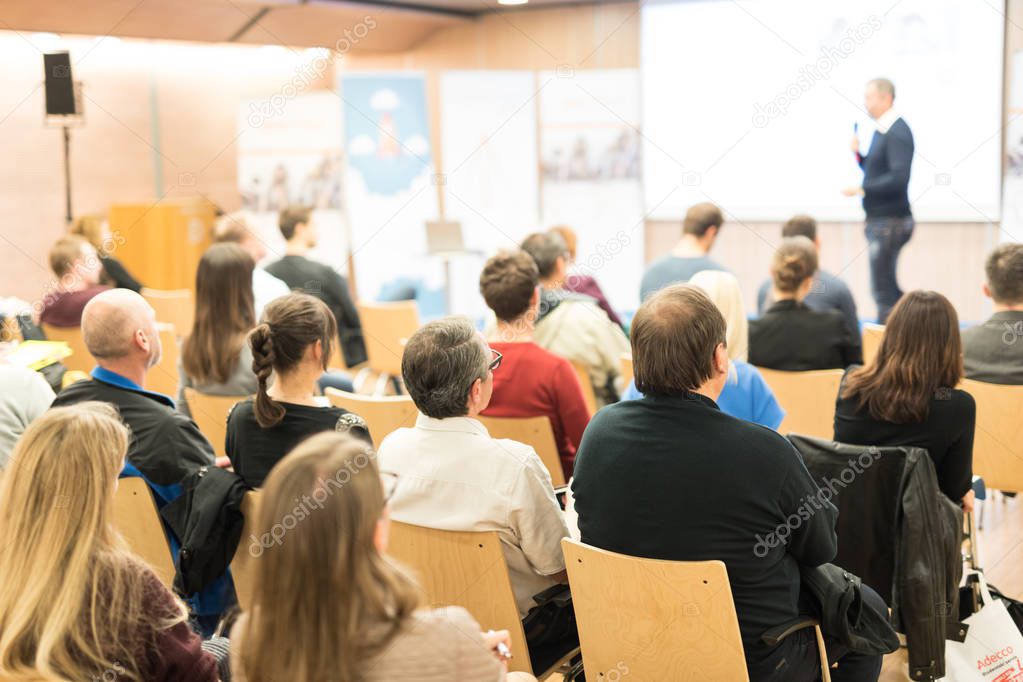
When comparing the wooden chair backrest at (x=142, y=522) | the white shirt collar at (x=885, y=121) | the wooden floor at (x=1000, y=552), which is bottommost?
the wooden floor at (x=1000, y=552)

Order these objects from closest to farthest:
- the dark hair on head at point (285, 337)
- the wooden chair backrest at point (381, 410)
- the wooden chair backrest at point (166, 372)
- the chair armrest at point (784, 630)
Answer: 1. the chair armrest at point (784, 630)
2. the dark hair on head at point (285, 337)
3. the wooden chair backrest at point (381, 410)
4. the wooden chair backrest at point (166, 372)

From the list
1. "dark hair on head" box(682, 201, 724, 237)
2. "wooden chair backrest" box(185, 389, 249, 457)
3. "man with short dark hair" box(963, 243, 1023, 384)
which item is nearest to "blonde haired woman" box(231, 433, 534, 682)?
"wooden chair backrest" box(185, 389, 249, 457)

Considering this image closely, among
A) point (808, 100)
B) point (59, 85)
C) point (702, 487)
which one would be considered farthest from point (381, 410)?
point (808, 100)

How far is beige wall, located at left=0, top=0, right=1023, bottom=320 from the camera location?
7.77 metres

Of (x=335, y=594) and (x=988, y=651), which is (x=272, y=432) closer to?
(x=335, y=594)

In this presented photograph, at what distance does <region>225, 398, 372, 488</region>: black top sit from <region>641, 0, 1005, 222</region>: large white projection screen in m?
5.76

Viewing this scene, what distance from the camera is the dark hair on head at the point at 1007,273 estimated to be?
3564 mm

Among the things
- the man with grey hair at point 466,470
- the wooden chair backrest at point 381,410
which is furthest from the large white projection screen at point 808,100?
the man with grey hair at point 466,470

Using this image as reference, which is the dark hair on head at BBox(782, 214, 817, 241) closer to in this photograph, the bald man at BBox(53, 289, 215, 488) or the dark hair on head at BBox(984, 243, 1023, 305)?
the dark hair on head at BBox(984, 243, 1023, 305)

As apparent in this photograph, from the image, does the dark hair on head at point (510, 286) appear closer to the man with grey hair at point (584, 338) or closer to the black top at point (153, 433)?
the man with grey hair at point (584, 338)

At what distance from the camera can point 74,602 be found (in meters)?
1.65

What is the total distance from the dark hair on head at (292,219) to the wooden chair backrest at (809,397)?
2727 millimetres

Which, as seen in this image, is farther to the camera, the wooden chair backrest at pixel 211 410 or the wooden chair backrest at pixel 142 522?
the wooden chair backrest at pixel 211 410

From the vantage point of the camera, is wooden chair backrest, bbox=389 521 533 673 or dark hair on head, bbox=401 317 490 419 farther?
dark hair on head, bbox=401 317 490 419
